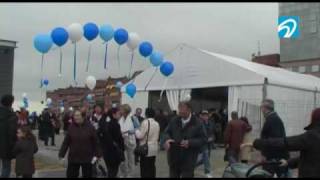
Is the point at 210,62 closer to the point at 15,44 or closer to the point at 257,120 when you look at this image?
the point at 257,120

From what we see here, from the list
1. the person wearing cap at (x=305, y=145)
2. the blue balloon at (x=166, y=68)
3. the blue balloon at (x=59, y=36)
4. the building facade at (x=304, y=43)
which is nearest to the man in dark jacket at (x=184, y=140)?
the person wearing cap at (x=305, y=145)

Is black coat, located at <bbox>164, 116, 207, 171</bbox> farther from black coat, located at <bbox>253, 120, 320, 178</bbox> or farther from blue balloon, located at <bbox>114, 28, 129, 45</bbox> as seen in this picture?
blue balloon, located at <bbox>114, 28, 129, 45</bbox>

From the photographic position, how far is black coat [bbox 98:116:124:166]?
1050cm

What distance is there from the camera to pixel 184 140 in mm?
8430

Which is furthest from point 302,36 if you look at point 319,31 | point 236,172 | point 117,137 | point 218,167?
point 236,172

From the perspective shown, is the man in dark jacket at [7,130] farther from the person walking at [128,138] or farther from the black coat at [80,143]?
the person walking at [128,138]

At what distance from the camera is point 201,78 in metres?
20.9

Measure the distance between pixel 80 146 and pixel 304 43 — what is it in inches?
2295

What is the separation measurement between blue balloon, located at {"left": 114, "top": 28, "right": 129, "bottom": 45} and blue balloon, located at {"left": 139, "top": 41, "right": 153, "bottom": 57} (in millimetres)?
946

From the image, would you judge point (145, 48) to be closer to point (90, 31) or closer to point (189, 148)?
point (90, 31)

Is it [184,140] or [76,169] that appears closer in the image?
[184,140]

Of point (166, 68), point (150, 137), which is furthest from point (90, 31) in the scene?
point (150, 137)

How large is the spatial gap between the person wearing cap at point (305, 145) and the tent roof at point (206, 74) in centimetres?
Result: 1302

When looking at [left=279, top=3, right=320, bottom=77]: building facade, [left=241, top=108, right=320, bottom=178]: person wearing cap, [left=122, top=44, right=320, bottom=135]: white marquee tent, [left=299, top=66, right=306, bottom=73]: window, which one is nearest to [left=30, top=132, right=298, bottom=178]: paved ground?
[left=122, top=44, right=320, bottom=135]: white marquee tent
